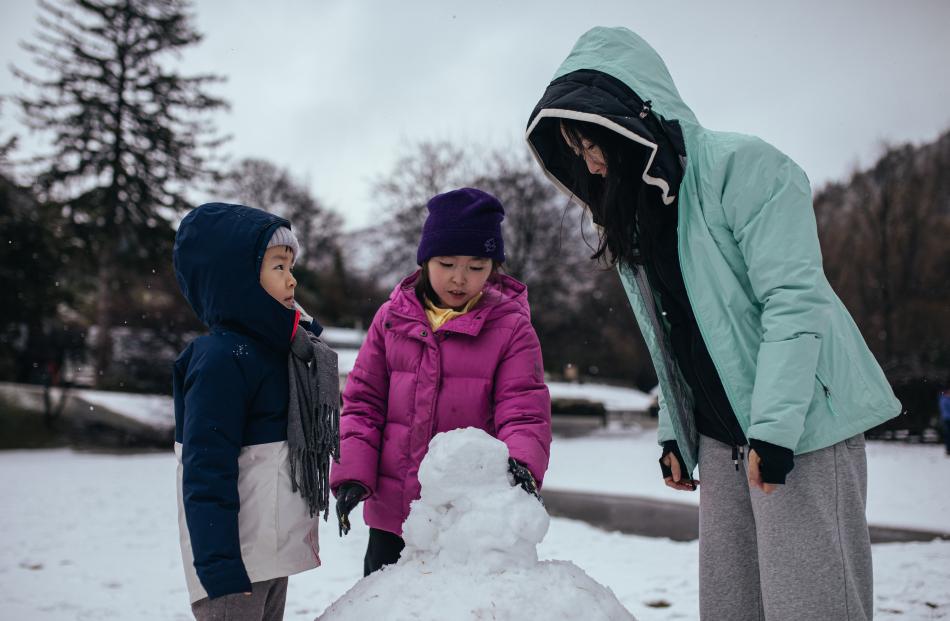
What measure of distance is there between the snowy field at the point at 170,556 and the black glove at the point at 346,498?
2.26 meters

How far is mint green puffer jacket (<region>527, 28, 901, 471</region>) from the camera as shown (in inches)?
66.2

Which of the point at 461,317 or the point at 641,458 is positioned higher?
the point at 461,317

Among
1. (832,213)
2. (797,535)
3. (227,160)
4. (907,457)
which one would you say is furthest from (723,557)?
(832,213)

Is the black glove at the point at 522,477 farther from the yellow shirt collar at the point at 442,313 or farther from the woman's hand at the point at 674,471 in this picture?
the yellow shirt collar at the point at 442,313

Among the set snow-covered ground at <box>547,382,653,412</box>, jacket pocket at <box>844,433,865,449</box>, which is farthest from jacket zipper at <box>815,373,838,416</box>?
snow-covered ground at <box>547,382,653,412</box>

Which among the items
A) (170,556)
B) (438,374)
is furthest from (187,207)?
(438,374)

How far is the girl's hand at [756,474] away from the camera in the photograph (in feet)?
5.54

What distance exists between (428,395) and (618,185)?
3.19ft

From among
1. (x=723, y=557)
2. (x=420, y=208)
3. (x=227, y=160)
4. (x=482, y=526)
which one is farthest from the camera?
(x=227, y=160)

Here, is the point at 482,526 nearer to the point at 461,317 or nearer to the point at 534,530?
the point at 534,530

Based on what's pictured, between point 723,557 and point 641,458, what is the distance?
41.6 feet

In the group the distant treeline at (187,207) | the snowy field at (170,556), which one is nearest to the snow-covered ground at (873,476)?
the snowy field at (170,556)

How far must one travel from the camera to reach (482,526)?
162 centimetres

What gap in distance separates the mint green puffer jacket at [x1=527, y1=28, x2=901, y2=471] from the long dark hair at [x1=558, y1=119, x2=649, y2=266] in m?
0.07
